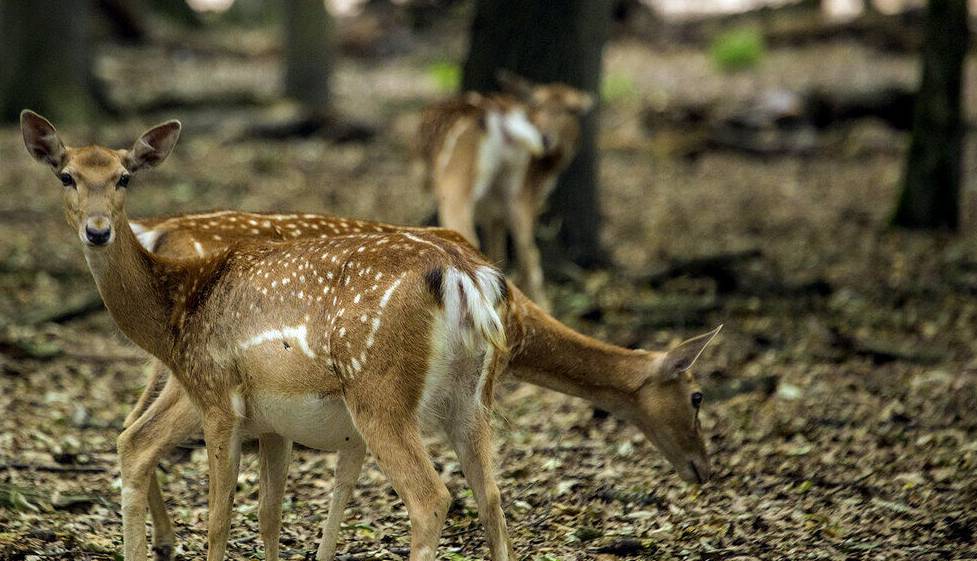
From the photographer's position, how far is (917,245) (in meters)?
10.2

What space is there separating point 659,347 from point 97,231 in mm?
4182

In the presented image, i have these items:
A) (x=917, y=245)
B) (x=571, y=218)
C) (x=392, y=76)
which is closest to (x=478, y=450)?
(x=571, y=218)

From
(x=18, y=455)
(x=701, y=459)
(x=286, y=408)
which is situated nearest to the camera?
(x=286, y=408)

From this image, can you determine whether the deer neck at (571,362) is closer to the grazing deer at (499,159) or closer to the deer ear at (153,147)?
the deer ear at (153,147)

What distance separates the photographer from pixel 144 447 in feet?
15.1

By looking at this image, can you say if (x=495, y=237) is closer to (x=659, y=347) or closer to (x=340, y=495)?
(x=659, y=347)

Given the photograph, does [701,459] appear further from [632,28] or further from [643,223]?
[632,28]

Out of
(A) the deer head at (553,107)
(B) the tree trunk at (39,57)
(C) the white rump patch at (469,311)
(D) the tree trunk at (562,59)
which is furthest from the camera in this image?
(B) the tree trunk at (39,57)

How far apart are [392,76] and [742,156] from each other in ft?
25.1

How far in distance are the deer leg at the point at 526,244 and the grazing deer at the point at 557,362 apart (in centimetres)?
319

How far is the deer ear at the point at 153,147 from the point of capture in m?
4.73

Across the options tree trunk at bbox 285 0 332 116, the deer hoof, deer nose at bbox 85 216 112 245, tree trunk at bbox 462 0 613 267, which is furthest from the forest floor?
tree trunk at bbox 285 0 332 116

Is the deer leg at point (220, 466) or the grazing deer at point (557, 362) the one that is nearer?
the deer leg at point (220, 466)

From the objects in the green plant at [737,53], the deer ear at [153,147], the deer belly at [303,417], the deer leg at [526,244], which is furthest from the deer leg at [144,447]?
the green plant at [737,53]
